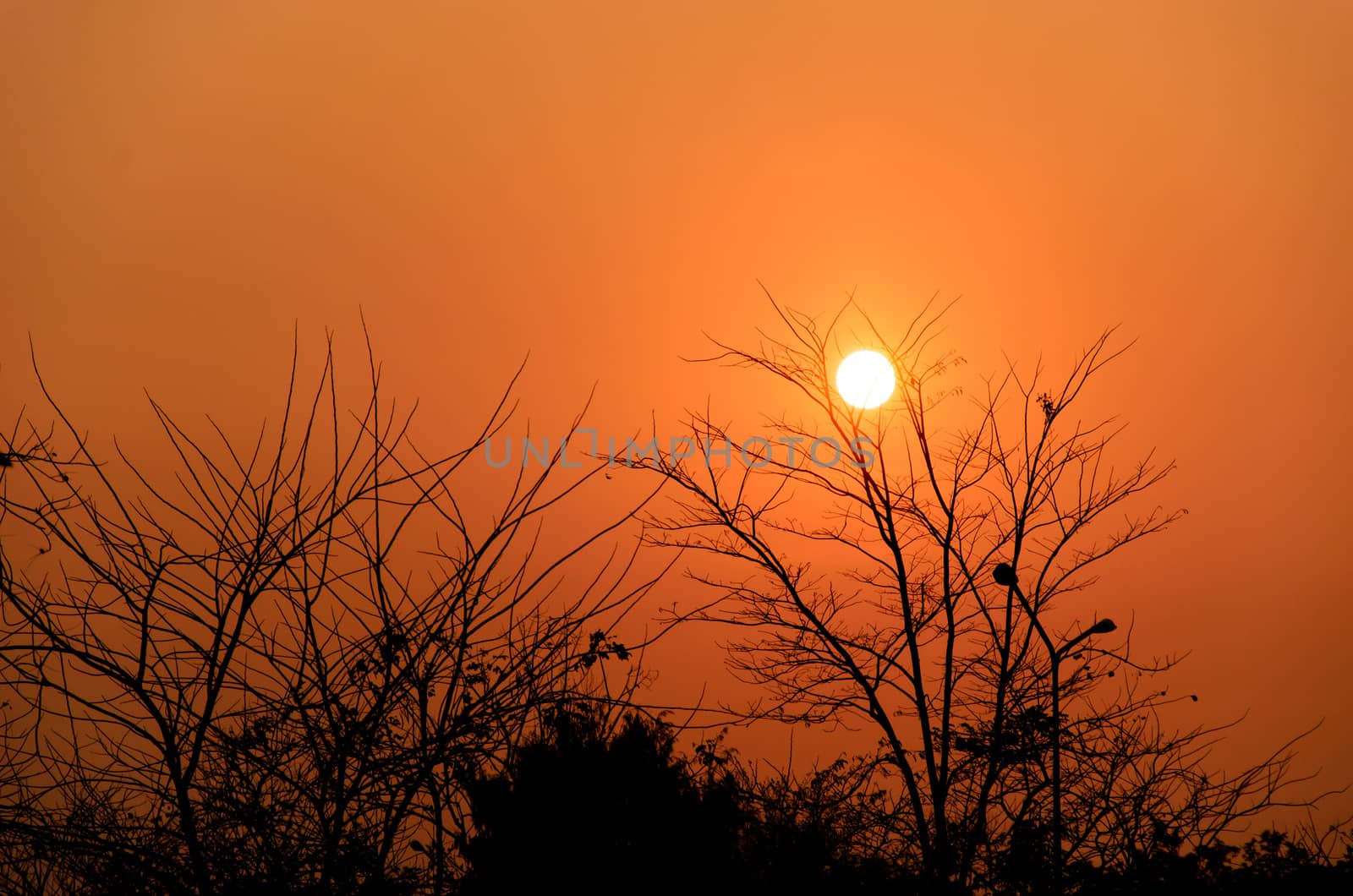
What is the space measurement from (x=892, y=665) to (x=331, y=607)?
10.4 metres

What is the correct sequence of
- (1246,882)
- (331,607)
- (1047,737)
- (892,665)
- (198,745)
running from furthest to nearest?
(892,665), (1047,737), (1246,882), (331,607), (198,745)

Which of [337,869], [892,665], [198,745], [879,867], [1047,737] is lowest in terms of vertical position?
[337,869]

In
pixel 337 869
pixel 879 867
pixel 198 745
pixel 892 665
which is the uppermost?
pixel 892 665

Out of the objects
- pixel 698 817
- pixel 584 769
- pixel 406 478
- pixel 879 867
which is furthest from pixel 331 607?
pixel 879 867

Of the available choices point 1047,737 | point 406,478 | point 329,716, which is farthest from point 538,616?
point 1047,737

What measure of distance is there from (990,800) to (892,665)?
7.21 ft

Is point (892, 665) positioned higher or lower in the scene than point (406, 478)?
higher

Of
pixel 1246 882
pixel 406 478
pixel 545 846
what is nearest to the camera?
pixel 406 478

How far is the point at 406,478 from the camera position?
4484 mm

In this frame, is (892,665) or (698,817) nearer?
(698,817)

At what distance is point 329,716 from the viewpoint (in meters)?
3.75

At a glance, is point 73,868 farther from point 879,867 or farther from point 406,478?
point 879,867

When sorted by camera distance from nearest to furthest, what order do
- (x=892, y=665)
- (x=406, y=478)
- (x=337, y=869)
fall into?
(x=337, y=869)
(x=406, y=478)
(x=892, y=665)

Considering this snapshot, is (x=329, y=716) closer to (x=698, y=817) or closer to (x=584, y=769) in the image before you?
(x=584, y=769)
